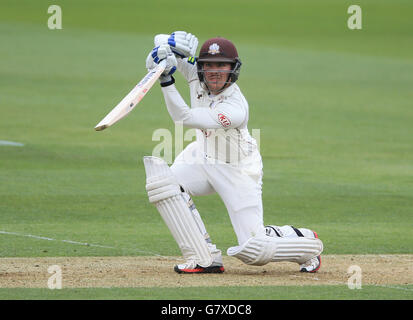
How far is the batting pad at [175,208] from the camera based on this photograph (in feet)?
22.9

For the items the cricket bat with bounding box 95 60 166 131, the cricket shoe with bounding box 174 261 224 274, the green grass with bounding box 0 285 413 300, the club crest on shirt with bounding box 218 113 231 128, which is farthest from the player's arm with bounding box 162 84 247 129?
the green grass with bounding box 0 285 413 300

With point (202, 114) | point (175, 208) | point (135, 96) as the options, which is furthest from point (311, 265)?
point (135, 96)

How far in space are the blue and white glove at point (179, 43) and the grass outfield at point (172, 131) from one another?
198 cm

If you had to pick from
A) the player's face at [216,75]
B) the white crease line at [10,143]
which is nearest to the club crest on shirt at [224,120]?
A: the player's face at [216,75]

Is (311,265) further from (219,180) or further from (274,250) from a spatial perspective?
(219,180)

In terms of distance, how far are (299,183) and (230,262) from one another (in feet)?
15.6

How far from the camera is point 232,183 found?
7.11 metres

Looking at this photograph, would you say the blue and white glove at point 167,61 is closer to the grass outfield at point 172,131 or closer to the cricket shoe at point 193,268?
the cricket shoe at point 193,268

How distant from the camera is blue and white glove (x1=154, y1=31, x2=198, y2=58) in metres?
7.06

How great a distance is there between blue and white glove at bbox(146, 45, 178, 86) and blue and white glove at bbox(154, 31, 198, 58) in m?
0.17

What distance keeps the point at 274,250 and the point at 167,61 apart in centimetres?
172

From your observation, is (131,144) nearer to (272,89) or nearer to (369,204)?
(369,204)

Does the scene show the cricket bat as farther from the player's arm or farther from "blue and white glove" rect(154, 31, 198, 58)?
"blue and white glove" rect(154, 31, 198, 58)

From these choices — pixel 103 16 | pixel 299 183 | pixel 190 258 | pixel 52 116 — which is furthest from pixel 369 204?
pixel 103 16
